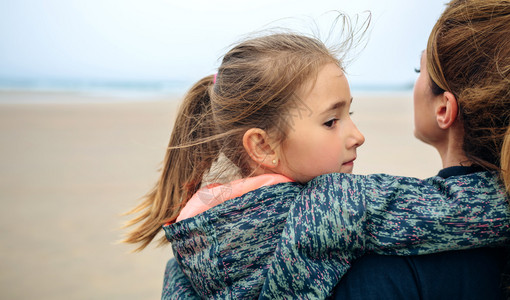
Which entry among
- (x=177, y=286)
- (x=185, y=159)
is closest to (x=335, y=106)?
(x=185, y=159)

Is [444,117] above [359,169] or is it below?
above

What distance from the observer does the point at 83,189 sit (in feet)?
21.4

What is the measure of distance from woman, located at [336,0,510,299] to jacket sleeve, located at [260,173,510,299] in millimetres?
52

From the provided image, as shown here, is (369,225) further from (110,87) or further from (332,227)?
(110,87)

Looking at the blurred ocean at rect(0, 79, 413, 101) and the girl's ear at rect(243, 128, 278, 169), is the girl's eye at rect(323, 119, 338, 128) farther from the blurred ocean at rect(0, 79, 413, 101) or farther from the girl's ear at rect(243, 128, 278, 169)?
the blurred ocean at rect(0, 79, 413, 101)

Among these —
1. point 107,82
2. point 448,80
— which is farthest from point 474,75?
point 107,82

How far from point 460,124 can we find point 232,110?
70 centimetres

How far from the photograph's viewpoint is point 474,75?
130cm

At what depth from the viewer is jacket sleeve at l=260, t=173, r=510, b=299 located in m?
1.13

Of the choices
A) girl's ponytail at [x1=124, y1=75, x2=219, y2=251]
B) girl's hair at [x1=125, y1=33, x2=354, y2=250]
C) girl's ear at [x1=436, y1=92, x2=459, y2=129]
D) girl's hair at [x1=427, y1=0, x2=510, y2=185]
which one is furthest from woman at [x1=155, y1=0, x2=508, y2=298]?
girl's ponytail at [x1=124, y1=75, x2=219, y2=251]

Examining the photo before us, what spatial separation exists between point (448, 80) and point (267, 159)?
59 centimetres

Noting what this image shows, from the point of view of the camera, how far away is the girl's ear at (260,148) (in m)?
1.45

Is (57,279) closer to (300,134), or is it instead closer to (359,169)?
(300,134)

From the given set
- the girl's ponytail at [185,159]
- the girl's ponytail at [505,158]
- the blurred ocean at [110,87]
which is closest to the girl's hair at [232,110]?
the girl's ponytail at [185,159]
